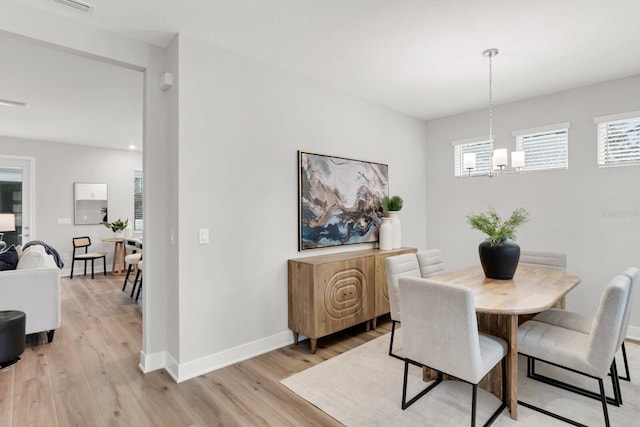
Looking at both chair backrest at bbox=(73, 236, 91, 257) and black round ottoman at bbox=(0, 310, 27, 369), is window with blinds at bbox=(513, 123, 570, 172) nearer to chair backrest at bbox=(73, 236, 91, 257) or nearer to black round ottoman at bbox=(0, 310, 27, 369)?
black round ottoman at bbox=(0, 310, 27, 369)

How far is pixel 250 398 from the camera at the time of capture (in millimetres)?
2344

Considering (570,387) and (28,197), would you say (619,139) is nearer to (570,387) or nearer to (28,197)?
(570,387)

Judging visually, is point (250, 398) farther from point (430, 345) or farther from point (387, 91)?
point (387, 91)

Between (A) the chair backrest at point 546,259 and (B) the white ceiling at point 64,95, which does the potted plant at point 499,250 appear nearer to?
(A) the chair backrest at point 546,259

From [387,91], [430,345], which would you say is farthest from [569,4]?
[430,345]

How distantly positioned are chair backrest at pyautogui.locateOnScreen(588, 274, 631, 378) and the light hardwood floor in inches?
60.7

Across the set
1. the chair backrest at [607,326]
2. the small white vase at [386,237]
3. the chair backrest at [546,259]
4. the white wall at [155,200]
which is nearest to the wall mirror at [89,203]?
the white wall at [155,200]

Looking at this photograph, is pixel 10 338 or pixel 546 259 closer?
pixel 10 338

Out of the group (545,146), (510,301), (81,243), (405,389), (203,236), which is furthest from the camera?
(81,243)

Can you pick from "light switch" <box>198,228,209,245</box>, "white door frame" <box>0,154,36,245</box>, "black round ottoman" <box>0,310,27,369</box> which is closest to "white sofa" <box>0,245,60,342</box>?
"black round ottoman" <box>0,310,27,369</box>

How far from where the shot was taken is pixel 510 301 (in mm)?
2057

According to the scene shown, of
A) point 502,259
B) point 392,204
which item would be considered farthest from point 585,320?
point 392,204

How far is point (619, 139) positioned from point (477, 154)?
57.7 inches

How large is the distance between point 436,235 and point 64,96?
5.16 meters
